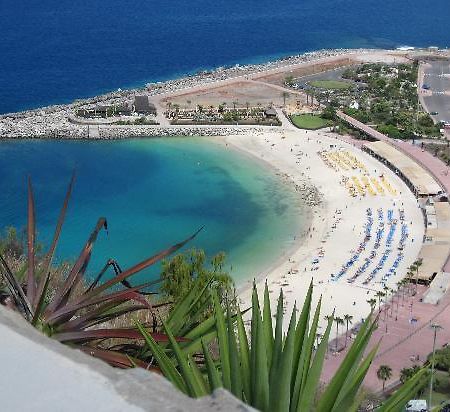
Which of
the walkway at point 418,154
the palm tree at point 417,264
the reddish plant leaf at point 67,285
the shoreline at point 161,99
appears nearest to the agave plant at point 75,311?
the reddish plant leaf at point 67,285

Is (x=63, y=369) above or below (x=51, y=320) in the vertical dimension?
above

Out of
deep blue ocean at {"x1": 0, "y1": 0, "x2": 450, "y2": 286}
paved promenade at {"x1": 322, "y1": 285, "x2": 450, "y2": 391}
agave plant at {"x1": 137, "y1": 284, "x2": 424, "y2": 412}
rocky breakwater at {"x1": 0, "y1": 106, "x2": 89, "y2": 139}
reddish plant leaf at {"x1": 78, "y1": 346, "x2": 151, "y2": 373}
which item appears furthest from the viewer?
rocky breakwater at {"x1": 0, "y1": 106, "x2": 89, "y2": 139}

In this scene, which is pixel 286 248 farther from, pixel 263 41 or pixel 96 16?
pixel 96 16

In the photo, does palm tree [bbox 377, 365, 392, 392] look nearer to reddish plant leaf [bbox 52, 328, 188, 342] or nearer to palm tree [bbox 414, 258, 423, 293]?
palm tree [bbox 414, 258, 423, 293]

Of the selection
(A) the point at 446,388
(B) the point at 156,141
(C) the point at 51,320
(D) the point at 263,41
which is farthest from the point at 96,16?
(C) the point at 51,320

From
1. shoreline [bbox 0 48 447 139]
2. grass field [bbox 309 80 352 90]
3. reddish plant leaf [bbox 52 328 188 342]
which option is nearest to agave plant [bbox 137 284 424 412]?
reddish plant leaf [bbox 52 328 188 342]
